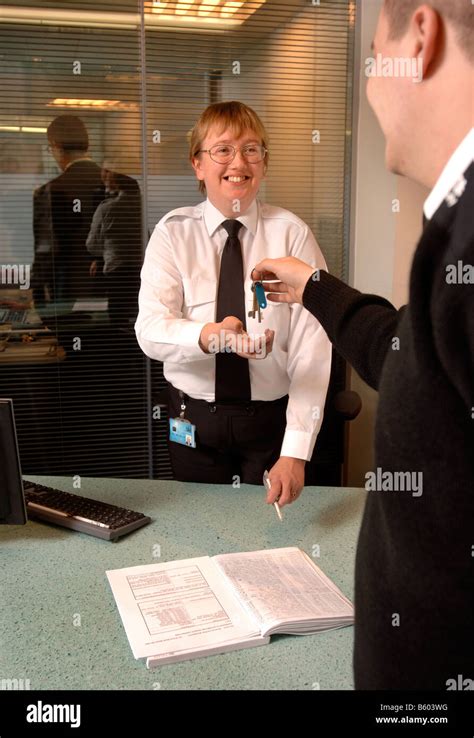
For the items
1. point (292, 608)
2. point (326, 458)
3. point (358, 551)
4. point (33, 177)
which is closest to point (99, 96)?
point (33, 177)

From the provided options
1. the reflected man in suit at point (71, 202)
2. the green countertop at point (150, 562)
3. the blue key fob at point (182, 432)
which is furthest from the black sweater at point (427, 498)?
the reflected man in suit at point (71, 202)

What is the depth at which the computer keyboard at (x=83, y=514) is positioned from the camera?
167 centimetres

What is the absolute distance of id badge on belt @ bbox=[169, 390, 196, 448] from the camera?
2.34 metres

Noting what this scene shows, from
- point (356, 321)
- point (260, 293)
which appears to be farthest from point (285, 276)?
point (356, 321)

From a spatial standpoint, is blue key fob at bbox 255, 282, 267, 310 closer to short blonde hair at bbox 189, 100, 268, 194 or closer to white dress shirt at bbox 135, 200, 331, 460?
white dress shirt at bbox 135, 200, 331, 460

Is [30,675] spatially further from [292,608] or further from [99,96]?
[99,96]

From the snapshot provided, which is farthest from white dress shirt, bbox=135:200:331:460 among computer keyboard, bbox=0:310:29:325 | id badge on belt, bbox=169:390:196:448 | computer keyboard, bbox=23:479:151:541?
computer keyboard, bbox=0:310:29:325

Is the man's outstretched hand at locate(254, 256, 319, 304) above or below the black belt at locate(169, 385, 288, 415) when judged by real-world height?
above

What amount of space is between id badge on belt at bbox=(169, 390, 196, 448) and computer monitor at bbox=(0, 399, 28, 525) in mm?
745

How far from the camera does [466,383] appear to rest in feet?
2.15

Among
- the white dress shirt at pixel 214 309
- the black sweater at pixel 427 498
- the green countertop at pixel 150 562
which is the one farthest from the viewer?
the white dress shirt at pixel 214 309

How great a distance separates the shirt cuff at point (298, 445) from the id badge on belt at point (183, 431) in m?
0.35

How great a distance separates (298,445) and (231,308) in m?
0.56

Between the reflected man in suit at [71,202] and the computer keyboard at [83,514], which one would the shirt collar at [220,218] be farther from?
the reflected man in suit at [71,202]
